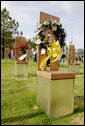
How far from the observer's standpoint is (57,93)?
8.29 feet

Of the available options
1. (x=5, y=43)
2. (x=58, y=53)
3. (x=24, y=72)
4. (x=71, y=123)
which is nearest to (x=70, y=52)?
(x=24, y=72)

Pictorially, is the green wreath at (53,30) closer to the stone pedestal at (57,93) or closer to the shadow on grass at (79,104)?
the stone pedestal at (57,93)

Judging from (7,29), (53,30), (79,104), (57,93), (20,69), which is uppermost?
(7,29)

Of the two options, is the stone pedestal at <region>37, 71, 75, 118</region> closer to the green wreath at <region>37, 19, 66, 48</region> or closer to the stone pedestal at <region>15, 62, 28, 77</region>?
the green wreath at <region>37, 19, 66, 48</region>

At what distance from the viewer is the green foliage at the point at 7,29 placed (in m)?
23.8

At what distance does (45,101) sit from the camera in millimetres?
2686

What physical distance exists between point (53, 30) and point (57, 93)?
1654 millimetres

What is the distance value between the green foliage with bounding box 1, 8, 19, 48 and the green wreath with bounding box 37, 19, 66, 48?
21360 mm

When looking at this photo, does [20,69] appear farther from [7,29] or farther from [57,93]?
[7,29]

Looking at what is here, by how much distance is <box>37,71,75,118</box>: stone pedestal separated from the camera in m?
2.48

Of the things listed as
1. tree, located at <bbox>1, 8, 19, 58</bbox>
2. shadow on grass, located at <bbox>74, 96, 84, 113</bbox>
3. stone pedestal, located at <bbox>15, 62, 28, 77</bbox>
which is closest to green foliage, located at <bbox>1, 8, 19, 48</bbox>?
tree, located at <bbox>1, 8, 19, 58</bbox>

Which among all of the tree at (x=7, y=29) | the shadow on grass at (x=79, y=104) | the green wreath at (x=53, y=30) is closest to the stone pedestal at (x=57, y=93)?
the shadow on grass at (x=79, y=104)

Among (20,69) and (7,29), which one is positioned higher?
(7,29)

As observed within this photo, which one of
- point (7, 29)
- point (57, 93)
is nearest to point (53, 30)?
point (57, 93)
